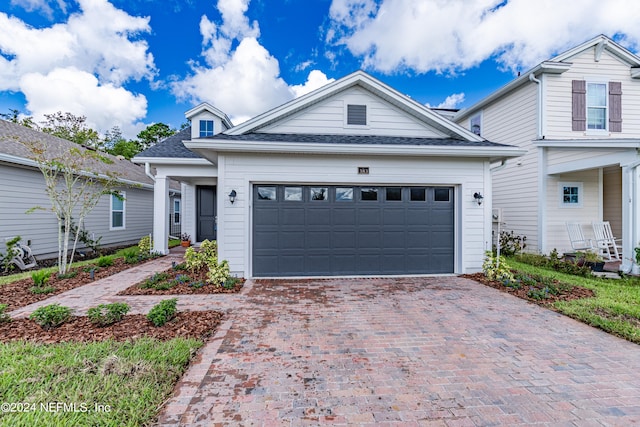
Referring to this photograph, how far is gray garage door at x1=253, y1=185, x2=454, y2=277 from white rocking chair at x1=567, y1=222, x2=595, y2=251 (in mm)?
4911

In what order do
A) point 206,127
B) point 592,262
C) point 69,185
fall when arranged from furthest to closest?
point 206,127 < point 592,262 < point 69,185

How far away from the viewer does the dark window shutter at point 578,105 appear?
31.2 feet

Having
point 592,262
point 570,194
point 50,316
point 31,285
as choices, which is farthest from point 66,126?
point 592,262

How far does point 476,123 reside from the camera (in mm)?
12805

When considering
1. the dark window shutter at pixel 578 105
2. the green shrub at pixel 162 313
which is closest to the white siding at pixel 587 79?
the dark window shutter at pixel 578 105

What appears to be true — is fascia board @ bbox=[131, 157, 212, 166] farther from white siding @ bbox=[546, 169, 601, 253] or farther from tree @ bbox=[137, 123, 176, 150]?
tree @ bbox=[137, 123, 176, 150]

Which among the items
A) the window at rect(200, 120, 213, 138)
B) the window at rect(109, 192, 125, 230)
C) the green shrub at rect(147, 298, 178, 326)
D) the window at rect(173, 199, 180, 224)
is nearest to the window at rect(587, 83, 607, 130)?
the green shrub at rect(147, 298, 178, 326)

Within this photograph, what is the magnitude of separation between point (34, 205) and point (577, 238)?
16.9m

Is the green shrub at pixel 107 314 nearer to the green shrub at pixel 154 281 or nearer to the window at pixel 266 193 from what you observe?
the green shrub at pixel 154 281

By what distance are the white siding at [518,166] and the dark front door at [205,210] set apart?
1213 cm

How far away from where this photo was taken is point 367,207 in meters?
7.17

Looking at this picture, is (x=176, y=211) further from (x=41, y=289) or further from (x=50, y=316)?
(x=50, y=316)

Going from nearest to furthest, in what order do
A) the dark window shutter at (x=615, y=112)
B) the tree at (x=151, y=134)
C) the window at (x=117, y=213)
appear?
the dark window shutter at (x=615, y=112) < the window at (x=117, y=213) < the tree at (x=151, y=134)

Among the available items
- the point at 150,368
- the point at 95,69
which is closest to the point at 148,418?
the point at 150,368
